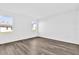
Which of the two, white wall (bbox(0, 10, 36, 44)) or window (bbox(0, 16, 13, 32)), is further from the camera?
white wall (bbox(0, 10, 36, 44))

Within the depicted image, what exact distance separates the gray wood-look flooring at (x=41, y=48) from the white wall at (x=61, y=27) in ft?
0.48

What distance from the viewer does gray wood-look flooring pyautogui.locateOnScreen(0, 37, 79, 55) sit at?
2035 mm

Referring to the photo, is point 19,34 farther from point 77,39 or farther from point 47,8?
point 77,39

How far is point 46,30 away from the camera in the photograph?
2.22 meters

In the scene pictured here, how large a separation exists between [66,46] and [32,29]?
102cm

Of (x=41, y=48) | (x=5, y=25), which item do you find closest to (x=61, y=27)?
(x=41, y=48)

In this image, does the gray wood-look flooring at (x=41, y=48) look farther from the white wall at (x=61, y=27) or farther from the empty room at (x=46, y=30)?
the white wall at (x=61, y=27)

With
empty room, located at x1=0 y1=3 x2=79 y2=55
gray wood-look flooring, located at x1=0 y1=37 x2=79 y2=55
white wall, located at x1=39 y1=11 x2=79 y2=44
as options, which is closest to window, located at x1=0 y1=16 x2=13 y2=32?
empty room, located at x1=0 y1=3 x2=79 y2=55

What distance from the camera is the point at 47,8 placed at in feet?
6.71

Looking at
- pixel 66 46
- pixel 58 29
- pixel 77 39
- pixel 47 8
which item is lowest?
pixel 66 46

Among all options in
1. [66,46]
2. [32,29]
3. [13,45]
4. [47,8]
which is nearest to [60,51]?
[66,46]

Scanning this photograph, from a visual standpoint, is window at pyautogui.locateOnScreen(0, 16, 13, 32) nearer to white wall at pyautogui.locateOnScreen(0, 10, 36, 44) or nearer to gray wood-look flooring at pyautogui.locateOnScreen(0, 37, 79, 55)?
white wall at pyautogui.locateOnScreen(0, 10, 36, 44)

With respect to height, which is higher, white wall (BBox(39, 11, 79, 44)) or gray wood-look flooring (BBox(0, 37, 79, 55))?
white wall (BBox(39, 11, 79, 44))

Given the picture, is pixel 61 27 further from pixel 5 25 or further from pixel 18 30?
pixel 5 25
